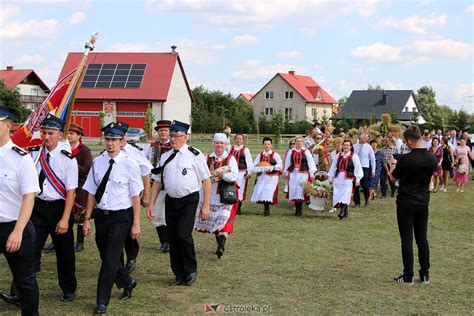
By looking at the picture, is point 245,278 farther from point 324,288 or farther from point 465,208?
point 465,208

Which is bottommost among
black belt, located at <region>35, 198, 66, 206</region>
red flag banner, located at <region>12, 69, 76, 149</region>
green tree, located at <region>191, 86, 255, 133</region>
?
black belt, located at <region>35, 198, 66, 206</region>

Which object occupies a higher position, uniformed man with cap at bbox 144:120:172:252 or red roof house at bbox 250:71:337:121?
red roof house at bbox 250:71:337:121

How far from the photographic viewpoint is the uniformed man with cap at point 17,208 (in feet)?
16.0

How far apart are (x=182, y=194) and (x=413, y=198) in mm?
2872

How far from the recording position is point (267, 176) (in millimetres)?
13281

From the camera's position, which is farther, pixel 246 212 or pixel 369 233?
pixel 246 212

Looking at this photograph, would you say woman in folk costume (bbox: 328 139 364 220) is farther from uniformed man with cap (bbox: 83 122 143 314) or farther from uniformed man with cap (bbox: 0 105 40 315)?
uniformed man with cap (bbox: 0 105 40 315)

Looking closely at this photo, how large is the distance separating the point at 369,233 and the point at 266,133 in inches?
2049

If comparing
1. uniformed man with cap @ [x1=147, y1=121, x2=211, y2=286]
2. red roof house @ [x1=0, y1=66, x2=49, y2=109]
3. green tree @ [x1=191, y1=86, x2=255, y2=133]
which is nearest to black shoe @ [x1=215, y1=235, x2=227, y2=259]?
uniformed man with cap @ [x1=147, y1=121, x2=211, y2=286]

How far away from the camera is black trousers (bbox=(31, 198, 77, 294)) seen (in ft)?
20.4

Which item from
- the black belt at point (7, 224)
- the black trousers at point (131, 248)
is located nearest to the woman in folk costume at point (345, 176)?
the black trousers at point (131, 248)

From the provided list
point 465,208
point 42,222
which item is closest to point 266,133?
point 465,208

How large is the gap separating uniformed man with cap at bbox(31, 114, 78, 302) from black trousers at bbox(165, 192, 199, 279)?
1267 mm

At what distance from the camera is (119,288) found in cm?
654
